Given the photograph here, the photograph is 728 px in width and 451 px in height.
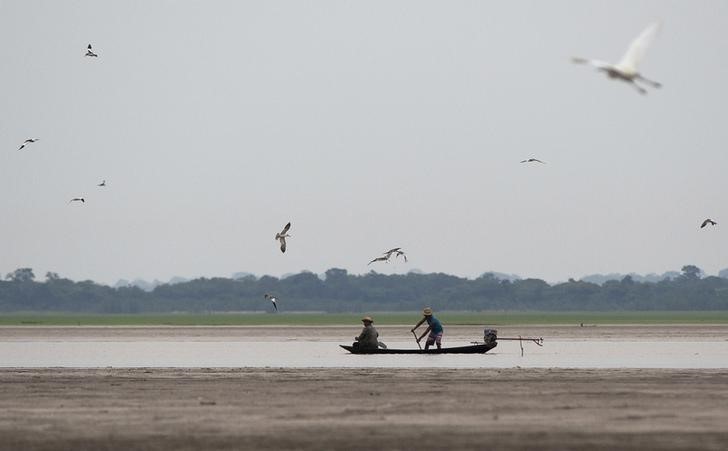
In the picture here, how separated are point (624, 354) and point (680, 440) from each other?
3229cm

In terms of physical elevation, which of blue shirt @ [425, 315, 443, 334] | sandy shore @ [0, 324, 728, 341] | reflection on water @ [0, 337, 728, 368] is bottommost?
reflection on water @ [0, 337, 728, 368]

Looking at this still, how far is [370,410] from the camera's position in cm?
2892

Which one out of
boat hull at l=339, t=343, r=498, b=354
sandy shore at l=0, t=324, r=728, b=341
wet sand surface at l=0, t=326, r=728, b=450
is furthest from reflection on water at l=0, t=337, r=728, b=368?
sandy shore at l=0, t=324, r=728, b=341

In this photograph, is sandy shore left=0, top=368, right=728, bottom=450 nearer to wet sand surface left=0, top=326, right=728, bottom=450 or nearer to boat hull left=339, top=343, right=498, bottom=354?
wet sand surface left=0, top=326, right=728, bottom=450

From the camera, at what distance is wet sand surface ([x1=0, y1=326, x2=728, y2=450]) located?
78.4 feet

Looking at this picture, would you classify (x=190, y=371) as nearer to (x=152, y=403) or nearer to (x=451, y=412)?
(x=152, y=403)

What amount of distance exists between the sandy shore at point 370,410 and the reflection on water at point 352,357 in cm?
589

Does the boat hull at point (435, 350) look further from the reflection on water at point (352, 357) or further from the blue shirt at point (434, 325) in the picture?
the blue shirt at point (434, 325)

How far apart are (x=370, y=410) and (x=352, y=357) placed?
77.6 ft

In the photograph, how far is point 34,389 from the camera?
3494cm

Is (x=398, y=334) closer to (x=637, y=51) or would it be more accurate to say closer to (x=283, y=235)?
(x=283, y=235)

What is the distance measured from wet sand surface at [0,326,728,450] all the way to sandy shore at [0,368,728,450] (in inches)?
0.9

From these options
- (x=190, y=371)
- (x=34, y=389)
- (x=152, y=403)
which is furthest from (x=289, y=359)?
(x=152, y=403)

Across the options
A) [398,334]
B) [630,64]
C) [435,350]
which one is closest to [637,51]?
[630,64]
